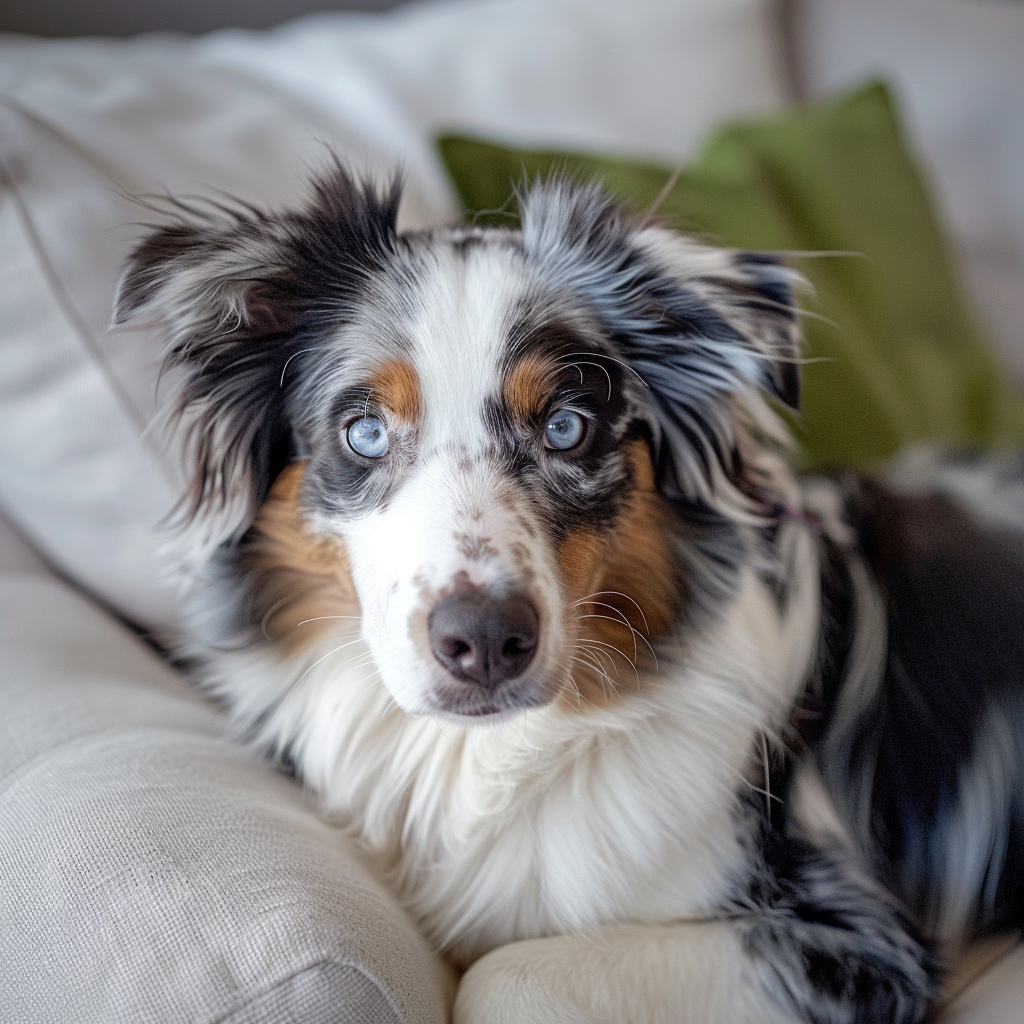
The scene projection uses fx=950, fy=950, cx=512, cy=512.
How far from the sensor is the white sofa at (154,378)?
0.99 m

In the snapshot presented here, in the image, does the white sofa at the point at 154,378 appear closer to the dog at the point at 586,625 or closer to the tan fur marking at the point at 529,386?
the dog at the point at 586,625

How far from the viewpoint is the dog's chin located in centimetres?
115

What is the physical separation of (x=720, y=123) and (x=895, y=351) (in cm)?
80

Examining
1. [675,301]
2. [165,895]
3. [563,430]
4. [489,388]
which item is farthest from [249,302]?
[165,895]

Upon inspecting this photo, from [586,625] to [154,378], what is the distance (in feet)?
2.68

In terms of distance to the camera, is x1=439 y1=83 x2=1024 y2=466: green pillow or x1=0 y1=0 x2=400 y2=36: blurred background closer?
x1=439 y1=83 x2=1024 y2=466: green pillow

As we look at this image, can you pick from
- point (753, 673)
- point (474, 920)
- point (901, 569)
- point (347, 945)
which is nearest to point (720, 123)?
point (901, 569)

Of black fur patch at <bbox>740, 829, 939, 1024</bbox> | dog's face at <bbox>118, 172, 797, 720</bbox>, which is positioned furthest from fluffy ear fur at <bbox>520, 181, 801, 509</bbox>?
black fur patch at <bbox>740, 829, 939, 1024</bbox>

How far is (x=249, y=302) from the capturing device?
4.56ft

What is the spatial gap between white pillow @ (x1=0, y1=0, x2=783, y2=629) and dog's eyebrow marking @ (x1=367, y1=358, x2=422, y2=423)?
45 centimetres

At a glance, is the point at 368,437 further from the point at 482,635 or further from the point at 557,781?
the point at 557,781

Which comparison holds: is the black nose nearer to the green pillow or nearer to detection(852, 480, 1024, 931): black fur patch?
detection(852, 480, 1024, 931): black fur patch

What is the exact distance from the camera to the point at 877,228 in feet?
7.88

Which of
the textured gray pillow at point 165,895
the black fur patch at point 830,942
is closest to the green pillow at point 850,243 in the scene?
the black fur patch at point 830,942
